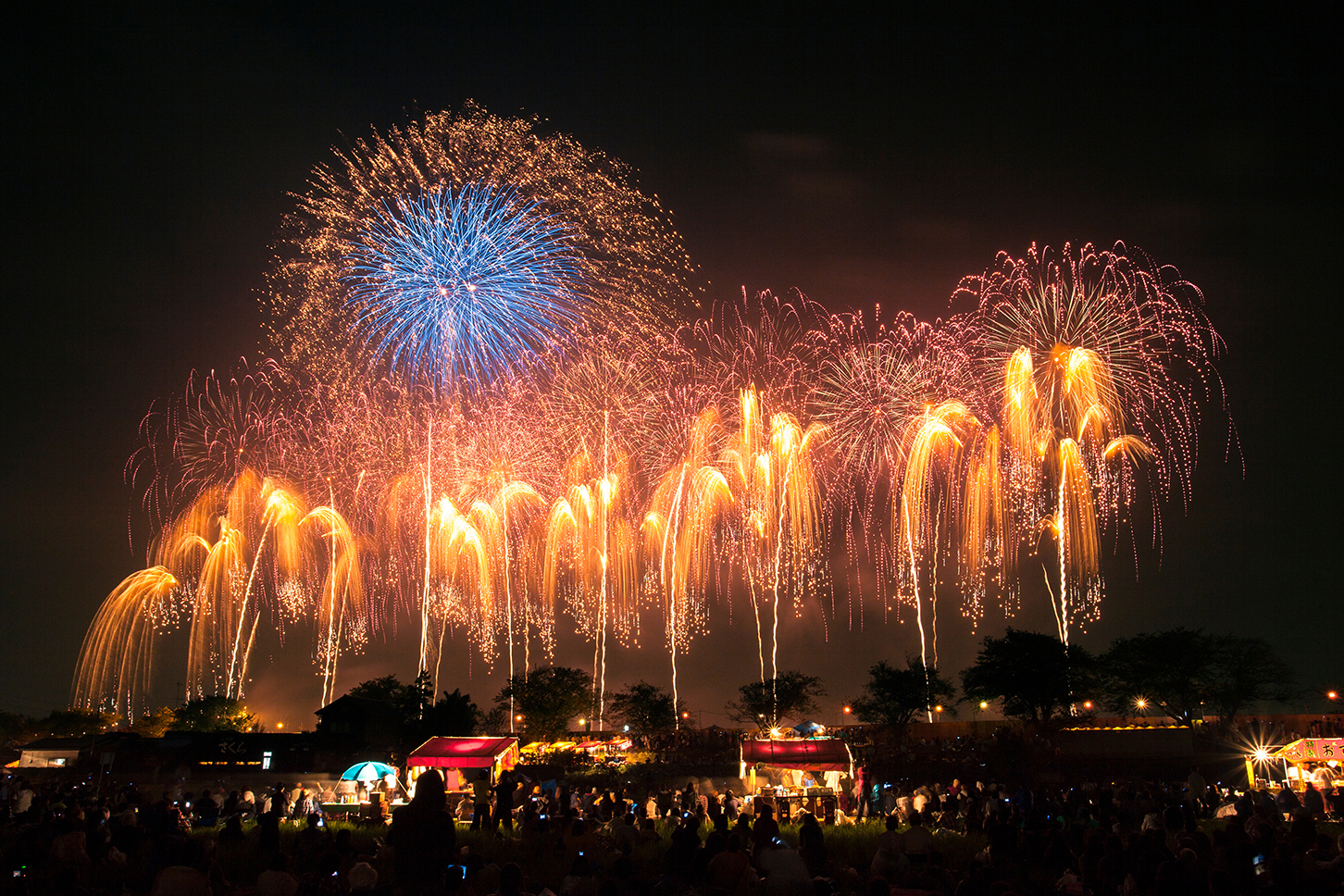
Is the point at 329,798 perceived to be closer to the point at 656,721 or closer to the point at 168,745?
the point at 168,745

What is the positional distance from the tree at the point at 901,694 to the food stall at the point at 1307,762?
118 ft

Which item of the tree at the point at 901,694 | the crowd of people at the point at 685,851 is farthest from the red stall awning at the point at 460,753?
the tree at the point at 901,694

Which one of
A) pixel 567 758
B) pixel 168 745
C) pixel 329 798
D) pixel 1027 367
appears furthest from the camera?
pixel 168 745

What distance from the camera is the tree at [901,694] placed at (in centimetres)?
6619

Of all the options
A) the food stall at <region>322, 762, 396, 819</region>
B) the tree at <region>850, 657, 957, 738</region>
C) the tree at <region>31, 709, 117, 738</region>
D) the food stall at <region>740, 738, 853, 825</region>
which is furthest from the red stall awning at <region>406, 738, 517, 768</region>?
the tree at <region>31, 709, 117, 738</region>

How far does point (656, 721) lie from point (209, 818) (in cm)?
4902

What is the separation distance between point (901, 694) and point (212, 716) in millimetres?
53913

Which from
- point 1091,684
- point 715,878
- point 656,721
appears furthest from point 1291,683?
point 715,878

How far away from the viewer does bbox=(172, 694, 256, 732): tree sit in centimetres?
7112

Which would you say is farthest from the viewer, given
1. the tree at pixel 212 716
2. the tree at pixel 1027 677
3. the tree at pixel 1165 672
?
the tree at pixel 212 716

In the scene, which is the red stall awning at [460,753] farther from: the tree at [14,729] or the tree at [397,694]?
the tree at [14,729]

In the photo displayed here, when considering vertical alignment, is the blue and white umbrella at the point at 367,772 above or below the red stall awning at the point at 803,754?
below

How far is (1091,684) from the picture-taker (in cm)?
5956

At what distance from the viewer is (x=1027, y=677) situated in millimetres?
53906
